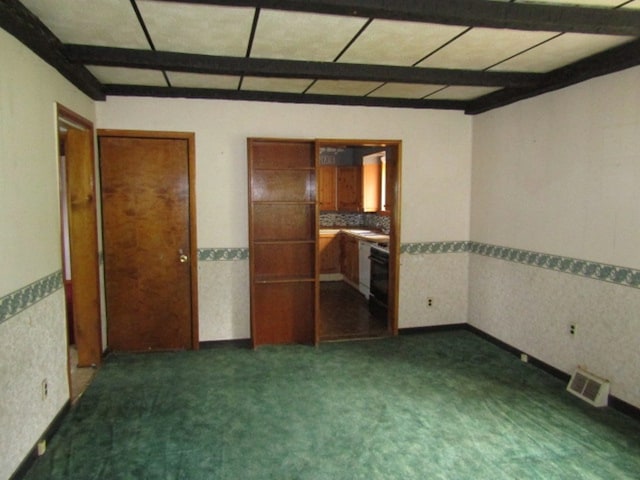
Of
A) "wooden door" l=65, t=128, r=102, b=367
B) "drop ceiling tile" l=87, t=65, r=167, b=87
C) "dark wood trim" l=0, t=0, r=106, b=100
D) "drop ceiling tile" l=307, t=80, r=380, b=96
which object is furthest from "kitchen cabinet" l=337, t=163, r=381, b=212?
"dark wood trim" l=0, t=0, r=106, b=100

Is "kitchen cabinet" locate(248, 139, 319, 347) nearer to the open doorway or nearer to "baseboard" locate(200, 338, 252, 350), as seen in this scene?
"baseboard" locate(200, 338, 252, 350)

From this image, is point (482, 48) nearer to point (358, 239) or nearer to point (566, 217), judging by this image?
point (566, 217)

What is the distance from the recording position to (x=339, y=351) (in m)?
4.20

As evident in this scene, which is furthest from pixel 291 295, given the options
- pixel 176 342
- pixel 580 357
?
pixel 580 357

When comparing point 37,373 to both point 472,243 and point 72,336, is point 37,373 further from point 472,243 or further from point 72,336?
point 472,243

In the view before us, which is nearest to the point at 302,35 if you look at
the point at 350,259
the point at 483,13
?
the point at 483,13

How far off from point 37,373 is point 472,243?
13.4 feet

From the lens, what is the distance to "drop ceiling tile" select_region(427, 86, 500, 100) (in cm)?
398

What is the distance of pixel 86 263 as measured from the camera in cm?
377

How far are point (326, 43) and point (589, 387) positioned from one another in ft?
10.1

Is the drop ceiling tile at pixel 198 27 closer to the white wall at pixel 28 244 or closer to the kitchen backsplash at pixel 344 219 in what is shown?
the white wall at pixel 28 244

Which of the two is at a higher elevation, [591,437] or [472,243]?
[472,243]

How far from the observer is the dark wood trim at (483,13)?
2.12 meters

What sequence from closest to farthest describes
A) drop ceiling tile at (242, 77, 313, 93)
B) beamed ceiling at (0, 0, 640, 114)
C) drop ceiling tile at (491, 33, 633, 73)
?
beamed ceiling at (0, 0, 640, 114)
drop ceiling tile at (491, 33, 633, 73)
drop ceiling tile at (242, 77, 313, 93)
